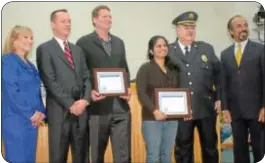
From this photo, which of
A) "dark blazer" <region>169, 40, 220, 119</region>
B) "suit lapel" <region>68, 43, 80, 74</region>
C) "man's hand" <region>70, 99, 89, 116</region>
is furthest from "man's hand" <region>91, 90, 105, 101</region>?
"dark blazer" <region>169, 40, 220, 119</region>

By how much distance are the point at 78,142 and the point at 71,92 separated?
41 centimetres

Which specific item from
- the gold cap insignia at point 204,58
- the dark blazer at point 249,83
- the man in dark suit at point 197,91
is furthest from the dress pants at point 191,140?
the gold cap insignia at point 204,58

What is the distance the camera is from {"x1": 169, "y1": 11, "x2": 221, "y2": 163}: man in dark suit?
3.37 meters

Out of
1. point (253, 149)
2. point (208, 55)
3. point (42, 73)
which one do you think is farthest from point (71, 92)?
point (253, 149)

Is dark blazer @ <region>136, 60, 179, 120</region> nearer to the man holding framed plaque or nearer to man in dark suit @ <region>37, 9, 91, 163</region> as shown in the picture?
the man holding framed plaque

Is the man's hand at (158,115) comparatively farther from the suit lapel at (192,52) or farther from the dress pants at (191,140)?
the suit lapel at (192,52)

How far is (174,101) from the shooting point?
3.30 metres

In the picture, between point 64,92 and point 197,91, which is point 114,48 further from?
point 197,91

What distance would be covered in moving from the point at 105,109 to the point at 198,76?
880 millimetres

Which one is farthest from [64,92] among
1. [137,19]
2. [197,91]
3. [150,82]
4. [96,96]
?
[137,19]

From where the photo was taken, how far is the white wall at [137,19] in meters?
4.60

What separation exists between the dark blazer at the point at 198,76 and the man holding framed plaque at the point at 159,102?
0.32 ft

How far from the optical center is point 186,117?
10.9 feet

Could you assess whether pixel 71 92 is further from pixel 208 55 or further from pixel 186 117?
pixel 208 55
